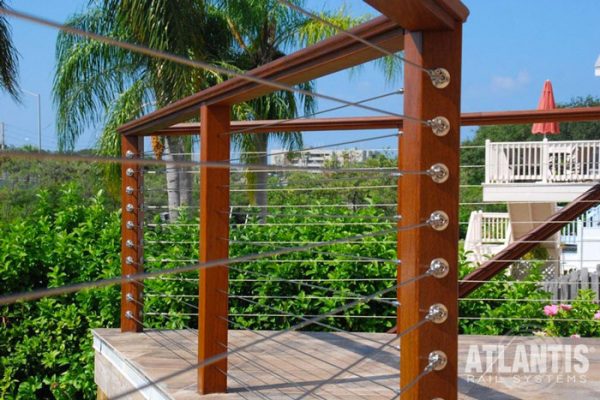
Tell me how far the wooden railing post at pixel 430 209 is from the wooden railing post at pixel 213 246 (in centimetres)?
Answer: 109

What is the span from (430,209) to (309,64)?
538mm

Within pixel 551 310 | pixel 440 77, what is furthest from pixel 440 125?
pixel 551 310

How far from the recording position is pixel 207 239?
2.37m

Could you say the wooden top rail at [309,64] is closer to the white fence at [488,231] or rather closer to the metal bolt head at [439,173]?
the metal bolt head at [439,173]

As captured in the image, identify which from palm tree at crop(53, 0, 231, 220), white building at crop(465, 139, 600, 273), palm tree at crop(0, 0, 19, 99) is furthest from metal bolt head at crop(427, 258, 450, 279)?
white building at crop(465, 139, 600, 273)

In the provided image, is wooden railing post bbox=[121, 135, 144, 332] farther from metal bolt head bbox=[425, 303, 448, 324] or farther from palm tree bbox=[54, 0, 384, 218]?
palm tree bbox=[54, 0, 384, 218]

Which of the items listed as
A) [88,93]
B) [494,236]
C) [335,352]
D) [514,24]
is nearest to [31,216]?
[335,352]

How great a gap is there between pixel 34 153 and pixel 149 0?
37.4 ft

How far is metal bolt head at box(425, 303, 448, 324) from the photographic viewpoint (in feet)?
4.37

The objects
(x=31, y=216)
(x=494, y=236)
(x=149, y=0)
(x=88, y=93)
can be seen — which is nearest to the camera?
(x=31, y=216)

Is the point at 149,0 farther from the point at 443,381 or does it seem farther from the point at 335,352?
the point at 443,381

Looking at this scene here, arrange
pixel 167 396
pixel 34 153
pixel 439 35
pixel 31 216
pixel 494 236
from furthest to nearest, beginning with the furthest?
pixel 494 236 < pixel 31 216 < pixel 167 396 < pixel 439 35 < pixel 34 153

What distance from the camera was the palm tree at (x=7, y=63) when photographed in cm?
1061

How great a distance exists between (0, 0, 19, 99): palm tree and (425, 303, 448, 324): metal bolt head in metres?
10.4
